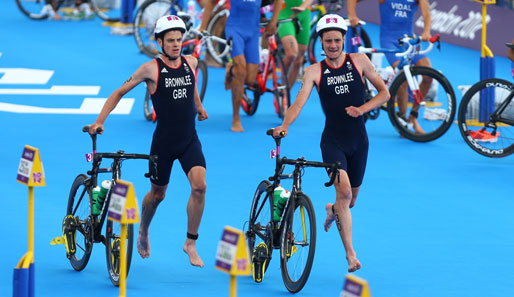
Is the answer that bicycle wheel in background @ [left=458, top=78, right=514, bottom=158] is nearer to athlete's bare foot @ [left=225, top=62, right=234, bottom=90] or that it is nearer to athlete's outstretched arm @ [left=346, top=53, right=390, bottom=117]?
athlete's bare foot @ [left=225, top=62, right=234, bottom=90]

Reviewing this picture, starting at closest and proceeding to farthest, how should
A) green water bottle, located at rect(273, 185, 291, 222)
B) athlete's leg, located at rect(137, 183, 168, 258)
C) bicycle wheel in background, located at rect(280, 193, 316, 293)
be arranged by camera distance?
bicycle wheel in background, located at rect(280, 193, 316, 293), green water bottle, located at rect(273, 185, 291, 222), athlete's leg, located at rect(137, 183, 168, 258)

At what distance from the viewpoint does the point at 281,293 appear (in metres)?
8.22

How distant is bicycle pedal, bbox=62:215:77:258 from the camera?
8766 millimetres

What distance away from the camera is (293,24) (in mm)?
15805

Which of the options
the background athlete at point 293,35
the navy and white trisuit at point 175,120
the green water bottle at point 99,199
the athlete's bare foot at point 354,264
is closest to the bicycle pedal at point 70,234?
the green water bottle at point 99,199

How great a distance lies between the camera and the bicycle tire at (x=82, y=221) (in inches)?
338

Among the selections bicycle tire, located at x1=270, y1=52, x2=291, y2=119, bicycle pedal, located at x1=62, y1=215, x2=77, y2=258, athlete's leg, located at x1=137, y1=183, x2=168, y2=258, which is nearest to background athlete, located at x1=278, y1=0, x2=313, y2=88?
bicycle tire, located at x1=270, y1=52, x2=291, y2=119

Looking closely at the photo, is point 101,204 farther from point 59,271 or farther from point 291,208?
point 291,208

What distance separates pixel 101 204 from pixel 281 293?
5.30 ft

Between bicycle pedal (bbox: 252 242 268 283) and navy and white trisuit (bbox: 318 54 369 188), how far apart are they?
3.17 feet

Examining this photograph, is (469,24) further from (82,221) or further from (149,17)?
(82,221)

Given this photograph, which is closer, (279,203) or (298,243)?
(298,243)

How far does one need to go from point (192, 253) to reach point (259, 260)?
2.30 ft

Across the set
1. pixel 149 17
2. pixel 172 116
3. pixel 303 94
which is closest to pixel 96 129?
pixel 172 116
